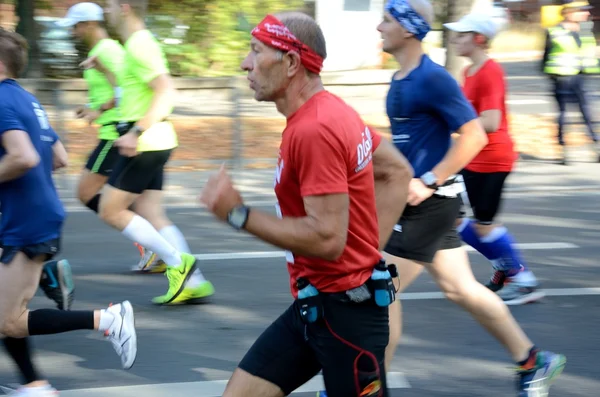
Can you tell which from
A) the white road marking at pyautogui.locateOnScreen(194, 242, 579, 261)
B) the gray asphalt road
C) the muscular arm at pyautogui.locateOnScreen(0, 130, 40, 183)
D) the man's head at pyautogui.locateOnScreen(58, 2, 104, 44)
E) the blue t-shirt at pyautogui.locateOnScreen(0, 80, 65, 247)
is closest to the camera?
the muscular arm at pyautogui.locateOnScreen(0, 130, 40, 183)

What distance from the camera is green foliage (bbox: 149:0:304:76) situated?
54.5 feet

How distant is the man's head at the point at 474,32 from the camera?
6.05 meters

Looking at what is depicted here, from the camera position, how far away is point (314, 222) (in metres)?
2.86

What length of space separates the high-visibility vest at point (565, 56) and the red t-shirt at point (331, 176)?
8754mm

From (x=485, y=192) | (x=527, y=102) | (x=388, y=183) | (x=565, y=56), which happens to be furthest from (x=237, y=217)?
(x=527, y=102)

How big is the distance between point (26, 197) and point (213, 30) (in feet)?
41.9

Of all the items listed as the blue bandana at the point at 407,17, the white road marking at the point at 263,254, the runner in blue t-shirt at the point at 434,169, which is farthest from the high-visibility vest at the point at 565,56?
the blue bandana at the point at 407,17

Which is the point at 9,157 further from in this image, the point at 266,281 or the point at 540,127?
the point at 540,127

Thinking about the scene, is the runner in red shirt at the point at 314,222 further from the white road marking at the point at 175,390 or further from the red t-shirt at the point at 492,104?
the red t-shirt at the point at 492,104

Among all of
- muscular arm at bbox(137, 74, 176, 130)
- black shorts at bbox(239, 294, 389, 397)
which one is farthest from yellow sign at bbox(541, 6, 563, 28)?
black shorts at bbox(239, 294, 389, 397)

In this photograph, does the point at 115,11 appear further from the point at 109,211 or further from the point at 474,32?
the point at 474,32

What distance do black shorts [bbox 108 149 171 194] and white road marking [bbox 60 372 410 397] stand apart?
1.71 metres

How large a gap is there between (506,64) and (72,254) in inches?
839

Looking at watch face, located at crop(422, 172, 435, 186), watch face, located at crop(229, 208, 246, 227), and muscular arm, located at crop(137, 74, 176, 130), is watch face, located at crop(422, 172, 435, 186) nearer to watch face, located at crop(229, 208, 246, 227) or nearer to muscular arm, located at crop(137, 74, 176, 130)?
watch face, located at crop(229, 208, 246, 227)
